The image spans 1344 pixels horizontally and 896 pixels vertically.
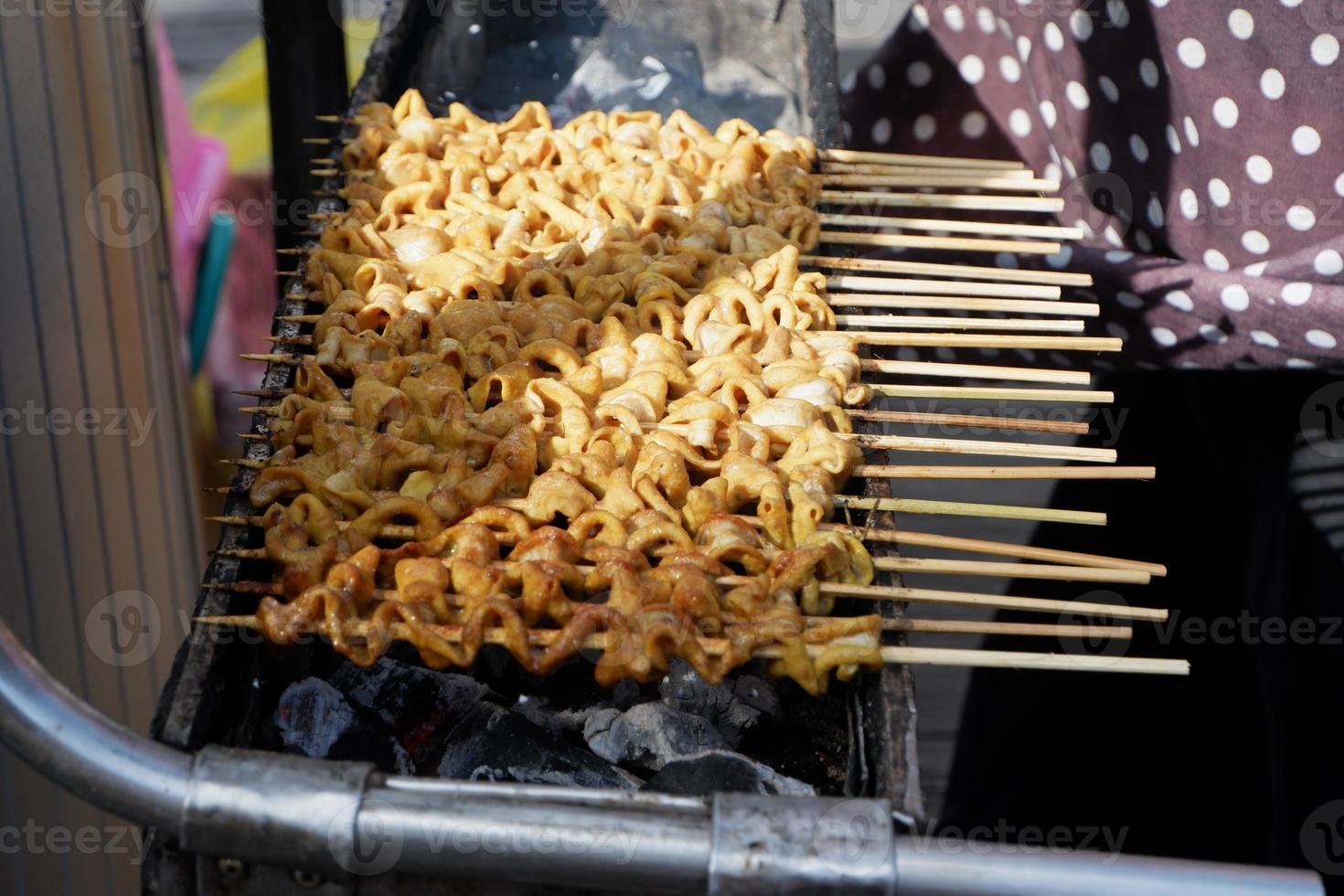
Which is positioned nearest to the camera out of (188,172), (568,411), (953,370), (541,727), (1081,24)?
(541,727)

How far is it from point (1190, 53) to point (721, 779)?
2420 millimetres

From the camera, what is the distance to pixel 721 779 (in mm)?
2037

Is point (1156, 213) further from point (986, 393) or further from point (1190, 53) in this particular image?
point (986, 393)

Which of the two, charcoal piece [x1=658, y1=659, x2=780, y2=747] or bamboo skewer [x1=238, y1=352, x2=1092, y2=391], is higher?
bamboo skewer [x1=238, y1=352, x2=1092, y2=391]

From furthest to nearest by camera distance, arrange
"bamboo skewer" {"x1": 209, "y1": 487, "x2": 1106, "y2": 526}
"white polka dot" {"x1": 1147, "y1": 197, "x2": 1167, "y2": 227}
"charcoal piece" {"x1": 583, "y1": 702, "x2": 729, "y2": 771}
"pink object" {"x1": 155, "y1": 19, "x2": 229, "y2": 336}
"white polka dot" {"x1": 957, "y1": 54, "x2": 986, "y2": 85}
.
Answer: "pink object" {"x1": 155, "y1": 19, "x2": 229, "y2": 336}
"white polka dot" {"x1": 957, "y1": 54, "x2": 986, "y2": 85}
"white polka dot" {"x1": 1147, "y1": 197, "x2": 1167, "y2": 227}
"bamboo skewer" {"x1": 209, "y1": 487, "x2": 1106, "y2": 526}
"charcoal piece" {"x1": 583, "y1": 702, "x2": 729, "y2": 771}

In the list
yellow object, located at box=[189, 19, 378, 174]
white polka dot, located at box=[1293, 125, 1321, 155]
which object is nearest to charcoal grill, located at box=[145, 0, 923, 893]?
white polka dot, located at box=[1293, 125, 1321, 155]

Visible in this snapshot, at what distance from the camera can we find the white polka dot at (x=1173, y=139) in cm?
340

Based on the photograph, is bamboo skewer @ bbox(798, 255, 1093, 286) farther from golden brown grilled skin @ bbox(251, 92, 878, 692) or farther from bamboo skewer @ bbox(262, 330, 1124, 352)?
bamboo skewer @ bbox(262, 330, 1124, 352)

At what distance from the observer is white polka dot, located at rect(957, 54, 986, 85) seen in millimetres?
4207

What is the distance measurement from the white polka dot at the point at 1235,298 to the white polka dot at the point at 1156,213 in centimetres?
40

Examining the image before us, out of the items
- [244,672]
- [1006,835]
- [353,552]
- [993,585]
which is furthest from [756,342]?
[993,585]

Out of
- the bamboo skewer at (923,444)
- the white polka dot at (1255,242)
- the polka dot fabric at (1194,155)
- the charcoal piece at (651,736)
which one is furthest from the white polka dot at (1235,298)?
the charcoal piece at (651,736)

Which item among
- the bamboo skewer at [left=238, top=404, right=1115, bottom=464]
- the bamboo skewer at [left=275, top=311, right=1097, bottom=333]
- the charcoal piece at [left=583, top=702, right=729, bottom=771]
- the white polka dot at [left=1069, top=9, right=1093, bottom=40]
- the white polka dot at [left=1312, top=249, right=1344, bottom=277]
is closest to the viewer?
the charcoal piece at [left=583, top=702, right=729, bottom=771]

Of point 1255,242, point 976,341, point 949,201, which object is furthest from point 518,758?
point 1255,242
